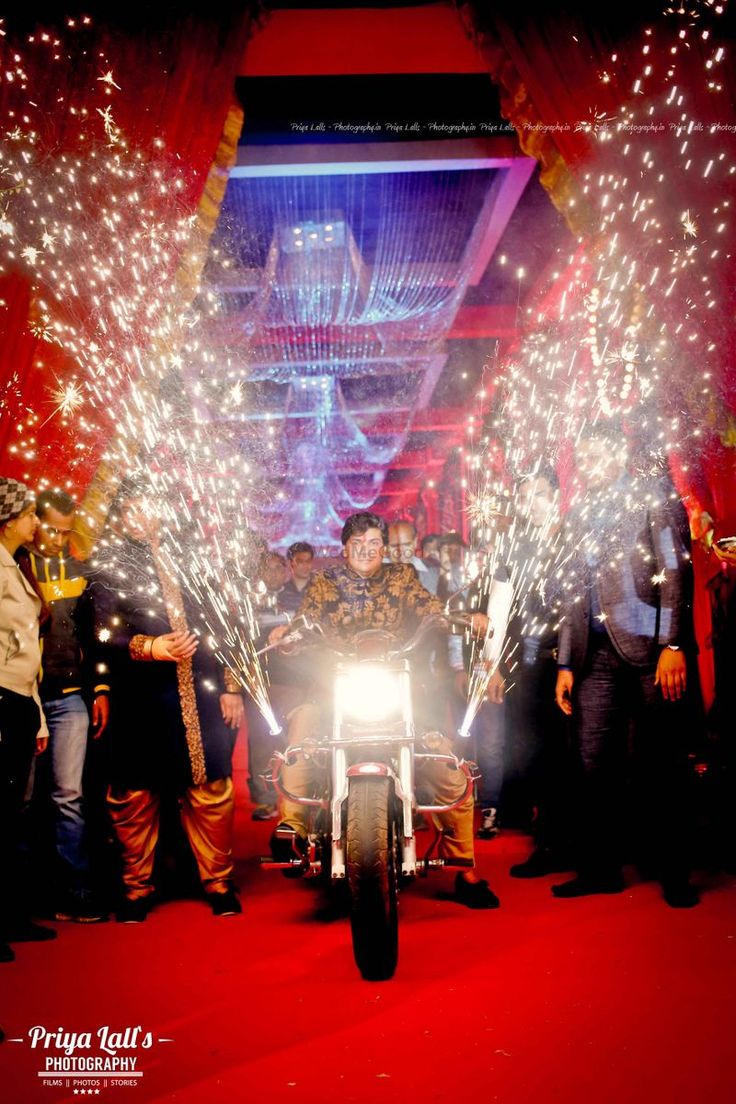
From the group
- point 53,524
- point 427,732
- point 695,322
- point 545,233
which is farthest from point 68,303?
point 545,233

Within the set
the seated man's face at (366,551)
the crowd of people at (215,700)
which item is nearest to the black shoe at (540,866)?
the crowd of people at (215,700)

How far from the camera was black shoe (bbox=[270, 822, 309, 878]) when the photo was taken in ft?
10.1

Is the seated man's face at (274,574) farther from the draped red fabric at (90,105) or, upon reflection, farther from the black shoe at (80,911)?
the black shoe at (80,911)

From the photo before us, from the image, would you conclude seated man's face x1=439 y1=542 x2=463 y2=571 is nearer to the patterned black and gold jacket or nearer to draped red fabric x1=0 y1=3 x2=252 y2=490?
the patterned black and gold jacket

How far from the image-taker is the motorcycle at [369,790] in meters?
2.47

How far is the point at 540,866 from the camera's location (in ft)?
11.9

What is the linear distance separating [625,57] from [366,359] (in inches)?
176

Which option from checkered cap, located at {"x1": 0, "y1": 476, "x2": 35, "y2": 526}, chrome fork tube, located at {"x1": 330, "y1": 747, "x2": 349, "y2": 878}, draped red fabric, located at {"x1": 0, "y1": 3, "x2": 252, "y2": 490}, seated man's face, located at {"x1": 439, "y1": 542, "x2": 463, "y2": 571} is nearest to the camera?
chrome fork tube, located at {"x1": 330, "y1": 747, "x2": 349, "y2": 878}

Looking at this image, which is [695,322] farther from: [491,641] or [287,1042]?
[287,1042]

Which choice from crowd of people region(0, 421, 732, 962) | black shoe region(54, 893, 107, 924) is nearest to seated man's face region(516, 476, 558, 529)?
crowd of people region(0, 421, 732, 962)

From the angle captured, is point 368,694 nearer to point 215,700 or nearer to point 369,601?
point 369,601

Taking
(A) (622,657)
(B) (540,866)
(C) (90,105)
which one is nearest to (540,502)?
(A) (622,657)

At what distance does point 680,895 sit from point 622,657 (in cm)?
98

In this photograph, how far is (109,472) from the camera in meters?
3.94
